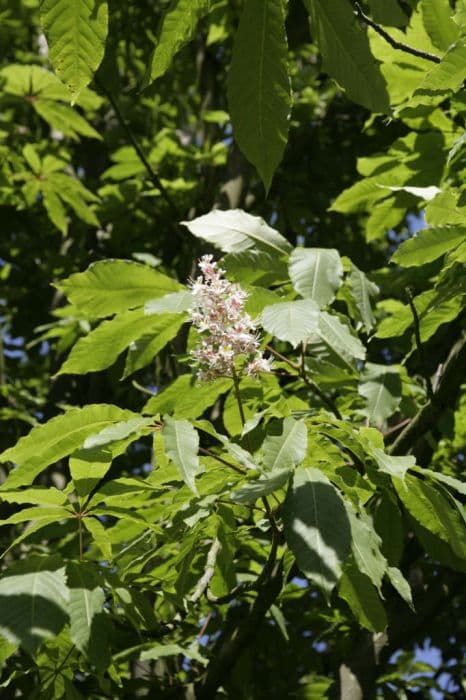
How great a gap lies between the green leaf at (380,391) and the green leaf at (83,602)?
763 millimetres

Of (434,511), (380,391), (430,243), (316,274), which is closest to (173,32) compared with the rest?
(316,274)

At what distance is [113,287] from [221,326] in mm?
237

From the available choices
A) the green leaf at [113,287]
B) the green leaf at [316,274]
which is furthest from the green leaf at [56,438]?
the green leaf at [316,274]

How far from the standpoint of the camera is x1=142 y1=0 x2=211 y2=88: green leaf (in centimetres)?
74

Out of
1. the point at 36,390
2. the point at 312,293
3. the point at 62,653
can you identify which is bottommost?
the point at 36,390

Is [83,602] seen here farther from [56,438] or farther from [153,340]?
[153,340]

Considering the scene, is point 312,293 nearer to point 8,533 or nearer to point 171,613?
point 171,613

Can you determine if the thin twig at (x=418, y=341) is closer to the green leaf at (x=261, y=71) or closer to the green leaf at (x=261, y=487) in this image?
the green leaf at (x=261, y=487)

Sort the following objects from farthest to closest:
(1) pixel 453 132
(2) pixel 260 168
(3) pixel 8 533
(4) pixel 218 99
→ (4) pixel 218 99, (3) pixel 8 533, (1) pixel 453 132, (2) pixel 260 168

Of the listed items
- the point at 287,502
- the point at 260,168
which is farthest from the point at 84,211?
the point at 260,168

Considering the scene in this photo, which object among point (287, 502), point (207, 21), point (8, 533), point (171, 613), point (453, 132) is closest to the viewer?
→ point (287, 502)

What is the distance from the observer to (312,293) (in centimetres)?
134

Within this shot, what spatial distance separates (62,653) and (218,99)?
2740 millimetres

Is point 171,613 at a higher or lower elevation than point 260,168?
lower
